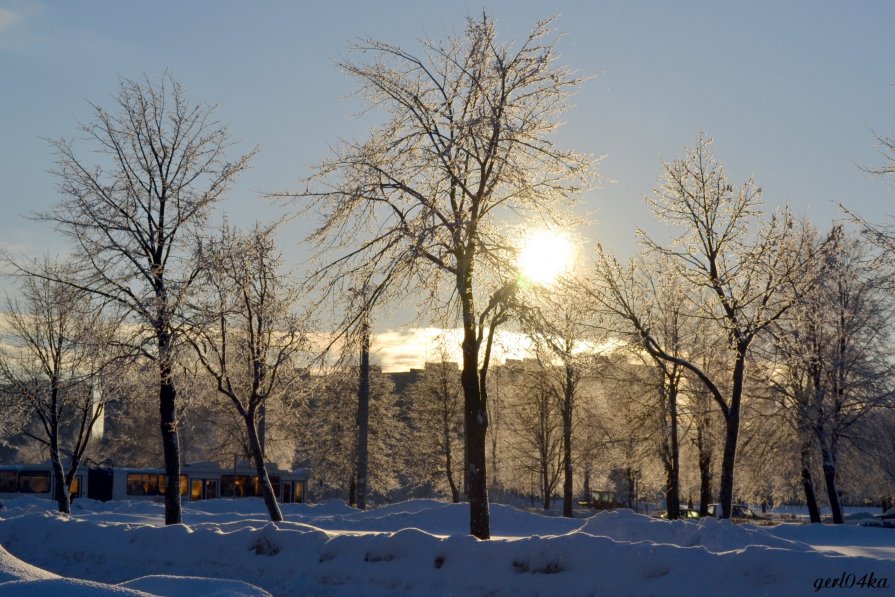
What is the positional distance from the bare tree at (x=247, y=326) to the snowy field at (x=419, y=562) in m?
3.70

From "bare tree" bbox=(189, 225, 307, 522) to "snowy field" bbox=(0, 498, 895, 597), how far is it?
12.1 feet

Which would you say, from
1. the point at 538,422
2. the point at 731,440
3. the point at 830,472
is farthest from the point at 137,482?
the point at 731,440

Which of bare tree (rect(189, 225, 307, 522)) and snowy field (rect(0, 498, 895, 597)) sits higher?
bare tree (rect(189, 225, 307, 522))

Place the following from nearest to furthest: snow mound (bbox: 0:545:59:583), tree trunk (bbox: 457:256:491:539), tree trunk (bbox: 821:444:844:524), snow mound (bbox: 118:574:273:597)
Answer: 1. snow mound (bbox: 0:545:59:583)
2. snow mound (bbox: 118:574:273:597)
3. tree trunk (bbox: 457:256:491:539)
4. tree trunk (bbox: 821:444:844:524)

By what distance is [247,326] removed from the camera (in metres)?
24.2

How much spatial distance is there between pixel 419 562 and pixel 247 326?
44.3 ft

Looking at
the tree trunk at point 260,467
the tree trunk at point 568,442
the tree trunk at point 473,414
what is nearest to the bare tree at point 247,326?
the tree trunk at point 260,467

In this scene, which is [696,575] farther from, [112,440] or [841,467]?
[112,440]

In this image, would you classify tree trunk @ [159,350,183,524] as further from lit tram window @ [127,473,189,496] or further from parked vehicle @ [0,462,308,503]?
lit tram window @ [127,473,189,496]

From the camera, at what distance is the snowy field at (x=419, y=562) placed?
8844 millimetres

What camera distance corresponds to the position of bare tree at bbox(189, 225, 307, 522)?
22109 millimetres

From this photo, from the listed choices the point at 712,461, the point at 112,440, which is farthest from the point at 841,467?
the point at 112,440

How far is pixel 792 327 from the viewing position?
94.9 feet

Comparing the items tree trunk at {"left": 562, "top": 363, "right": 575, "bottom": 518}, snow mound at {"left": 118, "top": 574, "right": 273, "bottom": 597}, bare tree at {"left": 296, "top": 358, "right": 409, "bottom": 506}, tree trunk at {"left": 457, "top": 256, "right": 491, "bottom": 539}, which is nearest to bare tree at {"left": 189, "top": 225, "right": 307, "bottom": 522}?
tree trunk at {"left": 457, "top": 256, "right": 491, "bottom": 539}
